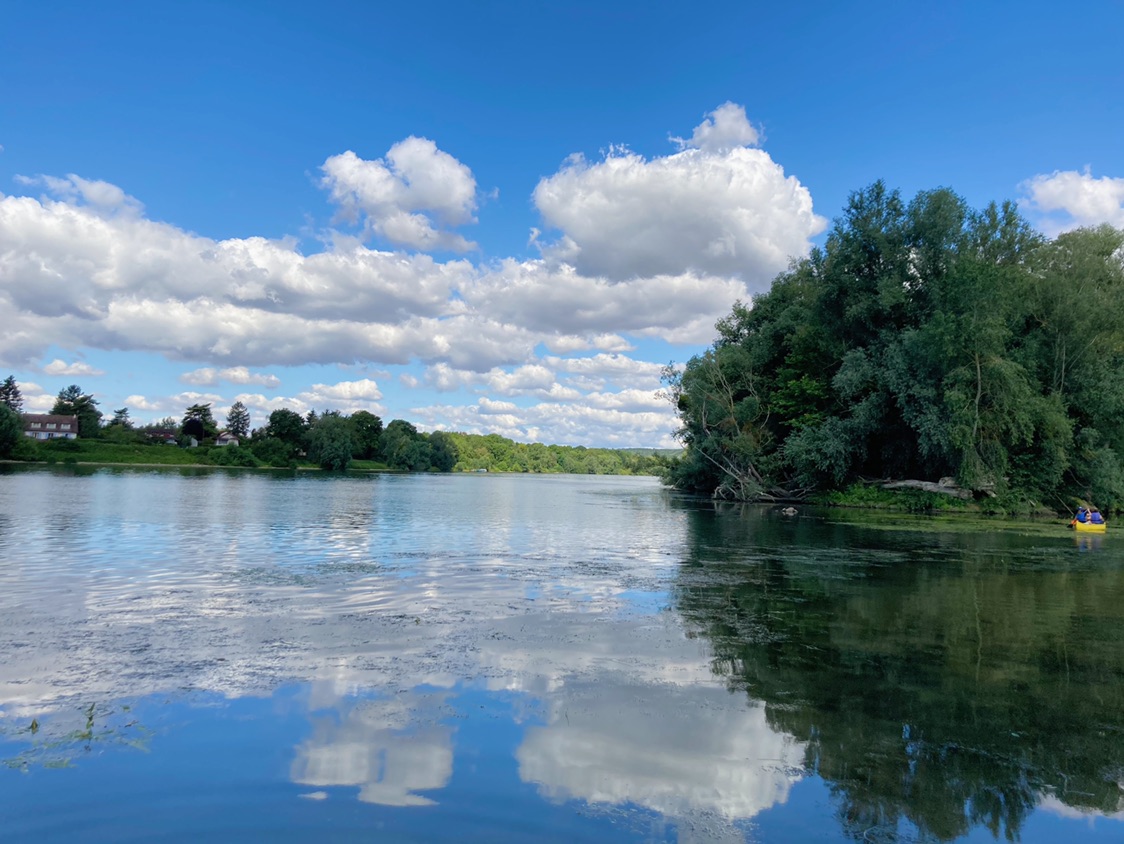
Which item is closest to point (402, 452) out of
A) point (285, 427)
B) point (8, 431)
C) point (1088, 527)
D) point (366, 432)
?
point (366, 432)

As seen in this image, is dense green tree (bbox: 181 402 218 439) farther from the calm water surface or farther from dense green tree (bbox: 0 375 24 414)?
the calm water surface

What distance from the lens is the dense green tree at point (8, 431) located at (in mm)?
93938

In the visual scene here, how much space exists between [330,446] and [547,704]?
13264cm

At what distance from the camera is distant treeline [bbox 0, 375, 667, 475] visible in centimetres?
11156

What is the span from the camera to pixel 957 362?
43.9 m

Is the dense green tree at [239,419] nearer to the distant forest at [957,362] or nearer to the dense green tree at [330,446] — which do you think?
the dense green tree at [330,446]

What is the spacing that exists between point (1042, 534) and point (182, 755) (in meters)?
37.3

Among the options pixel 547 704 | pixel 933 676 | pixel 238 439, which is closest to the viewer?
pixel 547 704

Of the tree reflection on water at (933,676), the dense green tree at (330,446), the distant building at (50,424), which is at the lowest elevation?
the tree reflection on water at (933,676)

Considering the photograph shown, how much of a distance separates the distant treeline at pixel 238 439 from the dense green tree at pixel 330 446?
188mm

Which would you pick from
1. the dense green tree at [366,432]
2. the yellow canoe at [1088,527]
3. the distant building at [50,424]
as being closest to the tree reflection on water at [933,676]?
the yellow canoe at [1088,527]

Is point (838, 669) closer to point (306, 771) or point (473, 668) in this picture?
point (473, 668)

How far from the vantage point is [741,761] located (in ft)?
22.2

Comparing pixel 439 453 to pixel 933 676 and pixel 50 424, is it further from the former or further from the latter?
pixel 933 676
